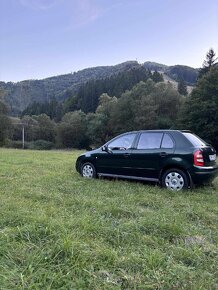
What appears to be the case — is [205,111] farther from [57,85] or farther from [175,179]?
[57,85]

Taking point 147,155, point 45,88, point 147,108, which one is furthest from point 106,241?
point 45,88

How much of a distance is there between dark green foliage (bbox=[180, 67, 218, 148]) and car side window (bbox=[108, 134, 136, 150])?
3001cm

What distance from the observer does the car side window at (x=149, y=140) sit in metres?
8.02

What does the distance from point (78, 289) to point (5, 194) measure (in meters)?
4.21

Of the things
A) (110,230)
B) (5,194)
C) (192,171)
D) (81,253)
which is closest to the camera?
(81,253)

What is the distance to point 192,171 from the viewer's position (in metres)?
7.23

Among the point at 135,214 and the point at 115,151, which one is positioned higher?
the point at 115,151

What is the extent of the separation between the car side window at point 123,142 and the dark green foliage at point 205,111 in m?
30.0

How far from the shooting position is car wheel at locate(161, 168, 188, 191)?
736 cm

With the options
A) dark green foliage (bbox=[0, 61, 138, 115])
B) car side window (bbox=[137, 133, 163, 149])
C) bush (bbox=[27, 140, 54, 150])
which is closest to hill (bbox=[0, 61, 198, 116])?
dark green foliage (bbox=[0, 61, 138, 115])

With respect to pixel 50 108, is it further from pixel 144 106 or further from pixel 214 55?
pixel 214 55

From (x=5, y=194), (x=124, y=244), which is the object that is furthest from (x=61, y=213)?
(x=5, y=194)

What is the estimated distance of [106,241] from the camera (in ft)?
12.7

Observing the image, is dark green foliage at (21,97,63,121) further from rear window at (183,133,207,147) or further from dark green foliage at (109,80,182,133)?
rear window at (183,133,207,147)
